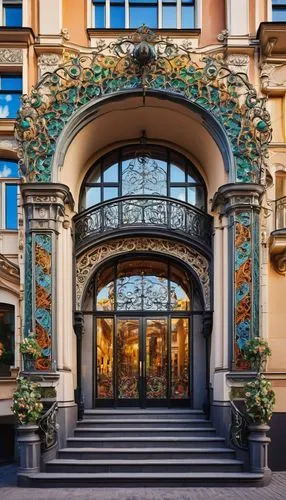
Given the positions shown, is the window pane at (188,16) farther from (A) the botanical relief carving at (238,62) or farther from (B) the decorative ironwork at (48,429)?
(B) the decorative ironwork at (48,429)

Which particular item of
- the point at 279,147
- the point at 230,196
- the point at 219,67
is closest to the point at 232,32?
the point at 219,67

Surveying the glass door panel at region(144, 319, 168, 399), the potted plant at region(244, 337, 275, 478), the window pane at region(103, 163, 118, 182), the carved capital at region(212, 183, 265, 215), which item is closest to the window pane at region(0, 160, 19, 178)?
the window pane at region(103, 163, 118, 182)

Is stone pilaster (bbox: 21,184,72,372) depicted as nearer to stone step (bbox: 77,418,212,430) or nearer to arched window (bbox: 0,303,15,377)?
arched window (bbox: 0,303,15,377)

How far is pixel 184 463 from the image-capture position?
11.9 m

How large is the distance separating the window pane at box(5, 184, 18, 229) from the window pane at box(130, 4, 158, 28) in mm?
5054

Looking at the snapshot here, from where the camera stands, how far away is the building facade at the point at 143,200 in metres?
13.1

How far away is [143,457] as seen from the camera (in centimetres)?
1232

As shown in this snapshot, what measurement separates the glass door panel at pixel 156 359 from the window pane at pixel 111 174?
3757 millimetres

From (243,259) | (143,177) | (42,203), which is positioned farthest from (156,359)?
(42,203)

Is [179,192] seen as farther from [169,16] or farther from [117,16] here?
[117,16]

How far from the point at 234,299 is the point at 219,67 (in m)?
5.24

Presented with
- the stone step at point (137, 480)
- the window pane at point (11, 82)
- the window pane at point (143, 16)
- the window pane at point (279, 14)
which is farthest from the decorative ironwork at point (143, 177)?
the stone step at point (137, 480)

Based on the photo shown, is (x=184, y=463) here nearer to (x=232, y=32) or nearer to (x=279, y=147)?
(x=279, y=147)

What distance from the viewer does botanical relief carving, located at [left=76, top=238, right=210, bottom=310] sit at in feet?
47.5
